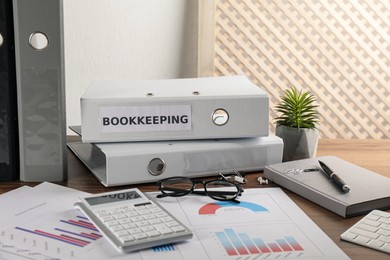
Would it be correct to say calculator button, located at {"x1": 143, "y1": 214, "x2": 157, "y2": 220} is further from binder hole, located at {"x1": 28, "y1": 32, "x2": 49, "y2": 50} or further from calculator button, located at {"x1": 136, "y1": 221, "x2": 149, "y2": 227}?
binder hole, located at {"x1": 28, "y1": 32, "x2": 49, "y2": 50}

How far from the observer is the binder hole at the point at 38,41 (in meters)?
0.87

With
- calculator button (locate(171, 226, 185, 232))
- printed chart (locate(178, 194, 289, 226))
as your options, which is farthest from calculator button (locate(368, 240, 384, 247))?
calculator button (locate(171, 226, 185, 232))

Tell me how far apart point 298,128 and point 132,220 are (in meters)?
0.40

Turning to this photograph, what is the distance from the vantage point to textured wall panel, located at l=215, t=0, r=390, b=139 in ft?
9.28

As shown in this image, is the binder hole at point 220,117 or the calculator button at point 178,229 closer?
the calculator button at point 178,229

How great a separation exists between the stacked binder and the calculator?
9 centimetres

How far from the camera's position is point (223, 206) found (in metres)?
0.83

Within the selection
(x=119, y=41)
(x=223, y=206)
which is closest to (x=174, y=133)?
(x=223, y=206)

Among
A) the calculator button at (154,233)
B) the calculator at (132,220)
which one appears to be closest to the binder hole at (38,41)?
the calculator at (132,220)

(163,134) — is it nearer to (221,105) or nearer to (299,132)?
(221,105)

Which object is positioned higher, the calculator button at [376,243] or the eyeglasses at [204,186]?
the eyeglasses at [204,186]

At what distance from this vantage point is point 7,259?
66cm

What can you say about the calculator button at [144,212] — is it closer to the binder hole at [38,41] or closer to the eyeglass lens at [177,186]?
the eyeglass lens at [177,186]

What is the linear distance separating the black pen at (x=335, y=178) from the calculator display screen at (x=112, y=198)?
0.27 metres
